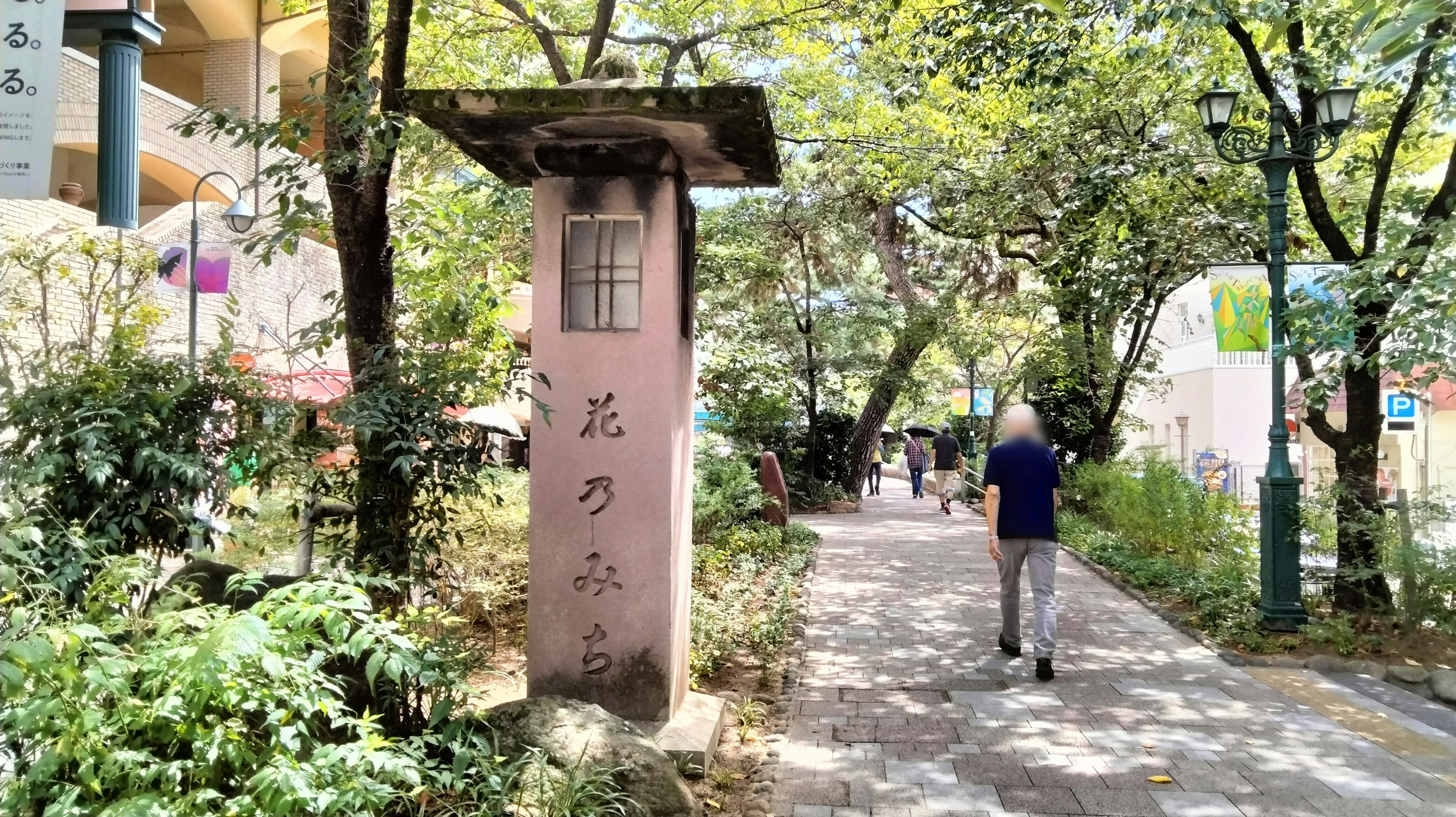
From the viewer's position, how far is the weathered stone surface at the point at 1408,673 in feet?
23.3

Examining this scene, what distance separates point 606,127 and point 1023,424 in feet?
13.0

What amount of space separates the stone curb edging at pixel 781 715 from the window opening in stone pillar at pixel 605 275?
2.33 meters

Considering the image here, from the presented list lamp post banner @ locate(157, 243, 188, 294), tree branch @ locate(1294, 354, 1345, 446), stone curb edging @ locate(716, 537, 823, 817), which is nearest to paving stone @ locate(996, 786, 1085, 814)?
stone curb edging @ locate(716, 537, 823, 817)

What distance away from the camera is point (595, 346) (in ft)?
17.5

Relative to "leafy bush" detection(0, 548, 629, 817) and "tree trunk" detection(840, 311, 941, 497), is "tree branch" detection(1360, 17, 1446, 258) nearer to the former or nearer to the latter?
"leafy bush" detection(0, 548, 629, 817)

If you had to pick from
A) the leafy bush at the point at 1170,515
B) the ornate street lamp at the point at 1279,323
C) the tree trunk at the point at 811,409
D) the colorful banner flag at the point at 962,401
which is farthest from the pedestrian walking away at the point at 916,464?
the ornate street lamp at the point at 1279,323

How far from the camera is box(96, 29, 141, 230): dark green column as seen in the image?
8258mm

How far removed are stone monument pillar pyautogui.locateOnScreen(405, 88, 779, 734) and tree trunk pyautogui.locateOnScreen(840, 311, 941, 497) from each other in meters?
15.2

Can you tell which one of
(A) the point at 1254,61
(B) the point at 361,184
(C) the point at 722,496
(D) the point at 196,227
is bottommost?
(C) the point at 722,496

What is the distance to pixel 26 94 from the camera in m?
3.93

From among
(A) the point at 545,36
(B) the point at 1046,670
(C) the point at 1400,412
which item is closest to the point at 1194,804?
(B) the point at 1046,670

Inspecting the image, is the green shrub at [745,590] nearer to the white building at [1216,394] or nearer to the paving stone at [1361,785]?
the paving stone at [1361,785]

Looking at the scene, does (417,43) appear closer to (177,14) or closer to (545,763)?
(545,763)

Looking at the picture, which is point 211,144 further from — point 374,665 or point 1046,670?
point 374,665
